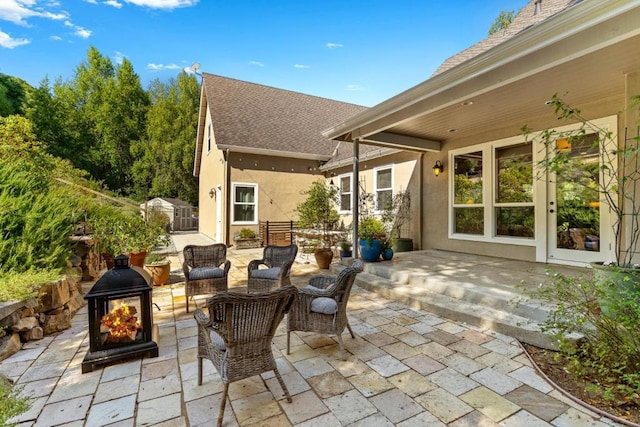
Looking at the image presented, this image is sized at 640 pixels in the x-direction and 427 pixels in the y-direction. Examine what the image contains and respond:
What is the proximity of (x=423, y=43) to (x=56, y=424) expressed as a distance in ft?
36.7

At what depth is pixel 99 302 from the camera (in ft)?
8.52

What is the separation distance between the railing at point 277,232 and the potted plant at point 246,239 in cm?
33

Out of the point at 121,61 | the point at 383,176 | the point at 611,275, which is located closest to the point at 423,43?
the point at 383,176

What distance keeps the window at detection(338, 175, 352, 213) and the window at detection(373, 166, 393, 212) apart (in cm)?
135

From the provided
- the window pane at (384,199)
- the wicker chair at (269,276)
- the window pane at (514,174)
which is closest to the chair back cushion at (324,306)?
the wicker chair at (269,276)

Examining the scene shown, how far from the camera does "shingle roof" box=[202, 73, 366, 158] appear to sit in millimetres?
10727

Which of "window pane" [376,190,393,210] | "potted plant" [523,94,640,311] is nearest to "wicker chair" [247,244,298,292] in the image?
"potted plant" [523,94,640,311]

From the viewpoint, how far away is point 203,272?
4184mm

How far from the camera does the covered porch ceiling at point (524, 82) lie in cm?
255

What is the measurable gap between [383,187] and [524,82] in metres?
5.18

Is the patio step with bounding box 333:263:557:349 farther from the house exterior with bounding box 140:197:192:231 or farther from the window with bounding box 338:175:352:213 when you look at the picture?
the house exterior with bounding box 140:197:192:231

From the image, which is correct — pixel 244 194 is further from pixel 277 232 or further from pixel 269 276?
pixel 269 276

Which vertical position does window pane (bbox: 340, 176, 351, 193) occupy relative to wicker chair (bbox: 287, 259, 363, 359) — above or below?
above

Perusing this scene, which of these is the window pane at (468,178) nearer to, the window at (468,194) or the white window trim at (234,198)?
the window at (468,194)
